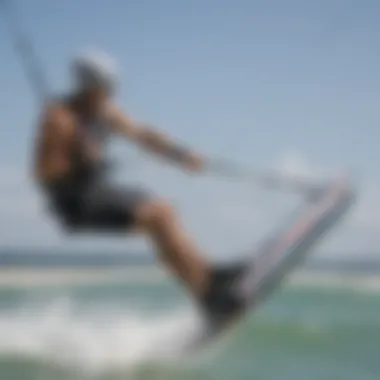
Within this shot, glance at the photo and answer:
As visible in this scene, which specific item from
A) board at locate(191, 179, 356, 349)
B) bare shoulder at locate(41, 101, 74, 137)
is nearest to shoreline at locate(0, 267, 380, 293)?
board at locate(191, 179, 356, 349)

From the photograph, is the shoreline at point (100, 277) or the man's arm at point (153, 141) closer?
the man's arm at point (153, 141)

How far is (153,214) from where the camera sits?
6.88ft

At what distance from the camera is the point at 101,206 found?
6.84 feet

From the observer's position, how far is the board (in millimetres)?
2109

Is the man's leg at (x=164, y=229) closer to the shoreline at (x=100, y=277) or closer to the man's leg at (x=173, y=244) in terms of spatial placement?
the man's leg at (x=173, y=244)

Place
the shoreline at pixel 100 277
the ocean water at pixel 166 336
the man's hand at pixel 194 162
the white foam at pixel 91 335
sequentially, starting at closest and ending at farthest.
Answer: the man's hand at pixel 194 162 < the white foam at pixel 91 335 < the ocean water at pixel 166 336 < the shoreline at pixel 100 277

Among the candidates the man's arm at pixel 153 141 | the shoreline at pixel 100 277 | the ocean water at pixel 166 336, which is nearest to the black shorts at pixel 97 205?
the man's arm at pixel 153 141

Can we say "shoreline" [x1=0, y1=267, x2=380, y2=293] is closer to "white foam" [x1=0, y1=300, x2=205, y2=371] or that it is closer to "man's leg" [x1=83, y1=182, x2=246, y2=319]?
"white foam" [x1=0, y1=300, x2=205, y2=371]

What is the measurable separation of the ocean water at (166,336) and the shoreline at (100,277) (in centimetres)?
3

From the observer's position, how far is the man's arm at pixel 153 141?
84.6 inches

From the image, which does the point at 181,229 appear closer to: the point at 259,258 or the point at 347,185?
the point at 259,258

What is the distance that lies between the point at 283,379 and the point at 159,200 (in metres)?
1.29

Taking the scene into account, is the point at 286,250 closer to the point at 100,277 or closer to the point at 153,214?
the point at 153,214

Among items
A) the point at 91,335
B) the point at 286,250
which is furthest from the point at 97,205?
the point at 91,335
